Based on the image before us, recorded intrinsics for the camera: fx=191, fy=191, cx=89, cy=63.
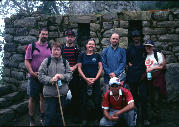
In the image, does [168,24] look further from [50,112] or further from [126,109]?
[50,112]

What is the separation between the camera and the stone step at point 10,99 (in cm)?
469

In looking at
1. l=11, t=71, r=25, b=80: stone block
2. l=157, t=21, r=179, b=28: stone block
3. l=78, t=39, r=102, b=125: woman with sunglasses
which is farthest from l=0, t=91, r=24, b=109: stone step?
l=157, t=21, r=179, b=28: stone block

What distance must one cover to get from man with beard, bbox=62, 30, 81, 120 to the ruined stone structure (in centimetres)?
144

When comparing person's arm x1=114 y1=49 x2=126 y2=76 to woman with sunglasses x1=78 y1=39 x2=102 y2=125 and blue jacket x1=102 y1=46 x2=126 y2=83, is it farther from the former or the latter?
woman with sunglasses x1=78 y1=39 x2=102 y2=125

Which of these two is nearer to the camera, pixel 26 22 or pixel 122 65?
pixel 122 65

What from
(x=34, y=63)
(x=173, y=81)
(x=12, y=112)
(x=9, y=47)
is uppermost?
(x=9, y=47)

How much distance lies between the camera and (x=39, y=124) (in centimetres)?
396

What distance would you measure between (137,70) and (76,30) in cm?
243

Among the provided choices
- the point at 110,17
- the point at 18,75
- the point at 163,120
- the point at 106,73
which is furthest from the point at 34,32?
the point at 163,120

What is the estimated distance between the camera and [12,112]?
449 cm

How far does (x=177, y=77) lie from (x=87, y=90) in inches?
110

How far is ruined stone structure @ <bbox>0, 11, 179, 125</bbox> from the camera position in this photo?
5297 millimetres

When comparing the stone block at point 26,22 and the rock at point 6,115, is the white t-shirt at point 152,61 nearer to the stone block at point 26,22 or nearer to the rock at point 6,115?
the rock at point 6,115

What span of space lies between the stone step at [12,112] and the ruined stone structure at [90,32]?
13cm
